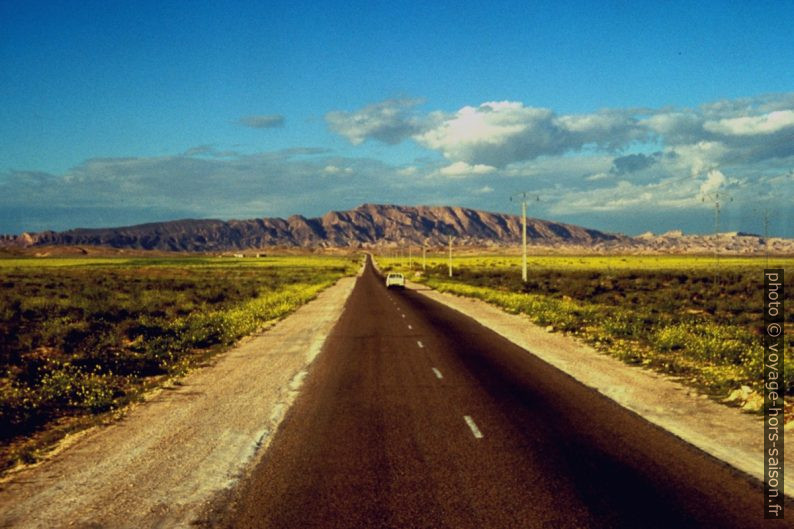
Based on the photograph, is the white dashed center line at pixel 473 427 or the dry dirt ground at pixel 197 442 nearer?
the dry dirt ground at pixel 197 442

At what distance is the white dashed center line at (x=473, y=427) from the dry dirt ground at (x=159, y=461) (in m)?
3.15

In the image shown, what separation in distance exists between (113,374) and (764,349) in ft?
60.5

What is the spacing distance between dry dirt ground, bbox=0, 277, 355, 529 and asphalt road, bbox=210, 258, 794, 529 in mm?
464

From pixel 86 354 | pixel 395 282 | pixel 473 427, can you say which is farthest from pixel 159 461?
pixel 395 282

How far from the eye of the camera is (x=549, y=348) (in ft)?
66.5

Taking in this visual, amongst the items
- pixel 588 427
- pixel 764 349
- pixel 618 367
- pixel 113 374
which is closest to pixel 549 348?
pixel 618 367

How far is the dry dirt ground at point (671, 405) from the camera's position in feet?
29.1

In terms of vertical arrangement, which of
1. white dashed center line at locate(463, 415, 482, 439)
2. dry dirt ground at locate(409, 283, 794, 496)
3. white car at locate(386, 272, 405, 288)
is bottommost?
white car at locate(386, 272, 405, 288)

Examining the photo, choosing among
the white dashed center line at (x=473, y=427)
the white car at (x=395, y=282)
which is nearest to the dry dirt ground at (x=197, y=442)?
the white dashed center line at (x=473, y=427)

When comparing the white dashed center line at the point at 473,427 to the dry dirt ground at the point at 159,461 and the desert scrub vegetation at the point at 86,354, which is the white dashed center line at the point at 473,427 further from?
the desert scrub vegetation at the point at 86,354

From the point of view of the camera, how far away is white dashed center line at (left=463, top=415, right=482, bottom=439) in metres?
9.48

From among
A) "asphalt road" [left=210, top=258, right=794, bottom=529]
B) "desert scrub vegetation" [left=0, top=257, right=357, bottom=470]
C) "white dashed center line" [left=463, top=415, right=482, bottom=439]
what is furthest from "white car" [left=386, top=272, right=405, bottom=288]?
"white dashed center line" [left=463, top=415, right=482, bottom=439]

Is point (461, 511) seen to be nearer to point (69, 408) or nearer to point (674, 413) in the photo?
point (674, 413)

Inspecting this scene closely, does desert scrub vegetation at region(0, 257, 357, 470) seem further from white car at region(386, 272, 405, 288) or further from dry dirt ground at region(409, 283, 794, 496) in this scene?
white car at region(386, 272, 405, 288)
